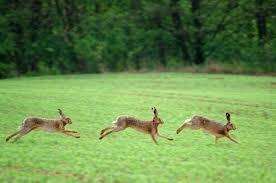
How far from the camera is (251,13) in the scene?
4194cm

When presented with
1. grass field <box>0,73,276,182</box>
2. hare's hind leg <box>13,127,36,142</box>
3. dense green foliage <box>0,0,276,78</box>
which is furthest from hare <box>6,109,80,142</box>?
dense green foliage <box>0,0,276,78</box>

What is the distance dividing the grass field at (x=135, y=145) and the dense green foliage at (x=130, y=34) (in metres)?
19.6

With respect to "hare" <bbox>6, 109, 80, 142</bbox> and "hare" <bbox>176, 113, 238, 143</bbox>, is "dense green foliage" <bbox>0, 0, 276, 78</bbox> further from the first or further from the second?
"hare" <bbox>6, 109, 80, 142</bbox>

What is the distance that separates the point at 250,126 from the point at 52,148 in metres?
6.87

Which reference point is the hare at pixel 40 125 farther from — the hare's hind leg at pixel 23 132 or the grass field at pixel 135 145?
the grass field at pixel 135 145

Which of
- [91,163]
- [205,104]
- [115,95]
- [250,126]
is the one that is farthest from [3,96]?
[91,163]

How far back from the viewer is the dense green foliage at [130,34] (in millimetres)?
42312

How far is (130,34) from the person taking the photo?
45531 millimetres

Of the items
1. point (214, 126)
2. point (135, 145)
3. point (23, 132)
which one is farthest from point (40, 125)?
point (214, 126)

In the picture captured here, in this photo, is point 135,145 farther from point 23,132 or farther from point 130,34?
point 130,34

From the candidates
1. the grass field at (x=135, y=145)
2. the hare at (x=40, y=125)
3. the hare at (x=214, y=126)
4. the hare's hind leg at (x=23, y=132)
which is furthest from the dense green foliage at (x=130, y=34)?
the hare's hind leg at (x=23, y=132)

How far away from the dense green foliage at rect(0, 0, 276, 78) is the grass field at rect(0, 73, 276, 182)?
19606 millimetres

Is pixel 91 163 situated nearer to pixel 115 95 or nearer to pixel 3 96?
pixel 3 96

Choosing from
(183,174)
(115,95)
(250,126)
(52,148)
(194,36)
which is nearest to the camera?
(183,174)
